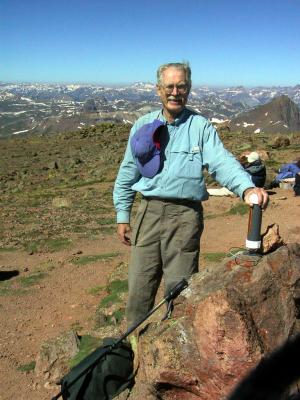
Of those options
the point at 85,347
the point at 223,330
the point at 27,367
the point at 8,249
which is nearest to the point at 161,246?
the point at 223,330

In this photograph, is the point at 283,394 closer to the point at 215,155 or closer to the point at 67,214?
the point at 215,155

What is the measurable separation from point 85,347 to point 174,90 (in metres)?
4.27

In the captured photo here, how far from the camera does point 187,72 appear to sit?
201 inches

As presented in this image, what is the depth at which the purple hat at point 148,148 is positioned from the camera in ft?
17.1

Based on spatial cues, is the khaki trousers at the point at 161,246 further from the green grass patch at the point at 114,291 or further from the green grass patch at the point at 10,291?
the green grass patch at the point at 10,291

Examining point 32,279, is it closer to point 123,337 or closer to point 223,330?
point 123,337

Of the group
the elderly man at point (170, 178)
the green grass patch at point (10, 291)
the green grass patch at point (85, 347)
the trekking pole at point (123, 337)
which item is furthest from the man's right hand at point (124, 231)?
the green grass patch at point (10, 291)

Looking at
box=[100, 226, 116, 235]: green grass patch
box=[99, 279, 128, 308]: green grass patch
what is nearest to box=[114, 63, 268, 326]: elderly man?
box=[99, 279, 128, 308]: green grass patch

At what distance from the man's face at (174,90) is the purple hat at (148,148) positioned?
225 millimetres

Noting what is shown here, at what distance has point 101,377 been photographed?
4.98 m

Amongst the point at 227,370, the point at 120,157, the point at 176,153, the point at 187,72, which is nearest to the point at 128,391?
the point at 227,370

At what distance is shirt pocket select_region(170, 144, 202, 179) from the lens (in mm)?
5215

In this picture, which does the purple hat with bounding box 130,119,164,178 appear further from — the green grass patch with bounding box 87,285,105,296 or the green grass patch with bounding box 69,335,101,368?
the green grass patch with bounding box 87,285,105,296

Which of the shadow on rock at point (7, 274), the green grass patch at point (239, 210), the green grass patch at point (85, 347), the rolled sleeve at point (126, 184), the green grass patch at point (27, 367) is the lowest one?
the shadow on rock at point (7, 274)
